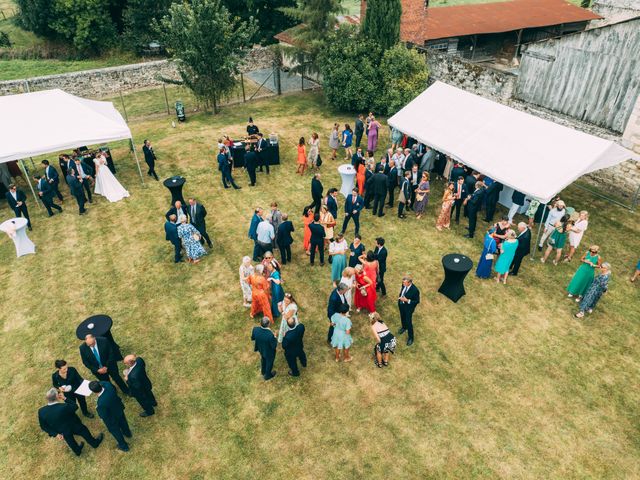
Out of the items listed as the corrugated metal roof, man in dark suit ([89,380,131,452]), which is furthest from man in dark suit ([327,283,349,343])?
the corrugated metal roof

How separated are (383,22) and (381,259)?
13.5 metres

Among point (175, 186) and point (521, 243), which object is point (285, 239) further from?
point (521, 243)

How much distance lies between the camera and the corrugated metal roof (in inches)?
1090

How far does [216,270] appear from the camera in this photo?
11.1 meters

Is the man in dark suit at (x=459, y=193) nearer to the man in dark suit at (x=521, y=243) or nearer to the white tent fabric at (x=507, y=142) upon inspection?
the white tent fabric at (x=507, y=142)

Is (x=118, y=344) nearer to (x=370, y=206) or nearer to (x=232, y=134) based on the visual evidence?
(x=370, y=206)

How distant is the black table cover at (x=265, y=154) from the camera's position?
1534cm

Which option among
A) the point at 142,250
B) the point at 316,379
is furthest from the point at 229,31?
the point at 316,379

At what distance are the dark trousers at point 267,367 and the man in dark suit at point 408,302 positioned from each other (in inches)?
A: 109

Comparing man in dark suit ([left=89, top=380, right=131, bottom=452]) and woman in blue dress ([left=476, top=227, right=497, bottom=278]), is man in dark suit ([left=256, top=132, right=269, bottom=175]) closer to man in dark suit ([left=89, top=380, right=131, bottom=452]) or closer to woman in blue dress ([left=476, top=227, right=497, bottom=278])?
woman in blue dress ([left=476, top=227, right=497, bottom=278])

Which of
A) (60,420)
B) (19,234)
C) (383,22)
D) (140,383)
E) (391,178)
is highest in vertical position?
(383,22)

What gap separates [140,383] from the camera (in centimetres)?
710

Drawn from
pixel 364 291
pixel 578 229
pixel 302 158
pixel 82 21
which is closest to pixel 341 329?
pixel 364 291

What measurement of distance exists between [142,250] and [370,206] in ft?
22.6
